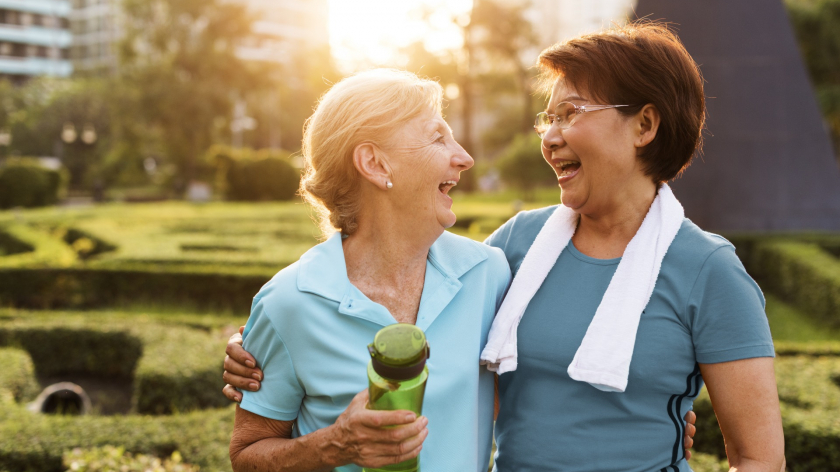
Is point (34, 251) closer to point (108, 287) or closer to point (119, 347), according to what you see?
point (108, 287)

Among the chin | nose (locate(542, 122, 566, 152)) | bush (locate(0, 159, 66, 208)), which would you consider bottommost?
bush (locate(0, 159, 66, 208))

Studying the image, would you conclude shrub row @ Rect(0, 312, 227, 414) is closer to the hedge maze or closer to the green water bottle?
the hedge maze

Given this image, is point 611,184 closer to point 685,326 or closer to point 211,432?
point 685,326

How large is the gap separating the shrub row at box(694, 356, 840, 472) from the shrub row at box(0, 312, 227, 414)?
3.39 meters

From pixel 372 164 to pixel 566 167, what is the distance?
1.91 ft

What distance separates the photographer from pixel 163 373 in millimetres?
4816

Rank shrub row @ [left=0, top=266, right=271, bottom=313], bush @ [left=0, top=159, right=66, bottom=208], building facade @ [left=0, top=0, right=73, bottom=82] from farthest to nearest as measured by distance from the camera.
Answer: building facade @ [left=0, top=0, right=73, bottom=82], bush @ [left=0, top=159, right=66, bottom=208], shrub row @ [left=0, top=266, right=271, bottom=313]

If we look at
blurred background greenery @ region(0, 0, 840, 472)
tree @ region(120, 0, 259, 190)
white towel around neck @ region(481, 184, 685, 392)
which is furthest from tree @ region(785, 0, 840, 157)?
white towel around neck @ region(481, 184, 685, 392)

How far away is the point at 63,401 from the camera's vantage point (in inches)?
199

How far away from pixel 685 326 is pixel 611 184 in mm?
441

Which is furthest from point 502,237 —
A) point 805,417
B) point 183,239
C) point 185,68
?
point 185,68

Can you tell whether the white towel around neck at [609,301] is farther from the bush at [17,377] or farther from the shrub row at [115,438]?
the bush at [17,377]

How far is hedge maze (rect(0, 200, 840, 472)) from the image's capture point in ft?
12.4

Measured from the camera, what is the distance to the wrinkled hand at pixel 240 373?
1.75m
